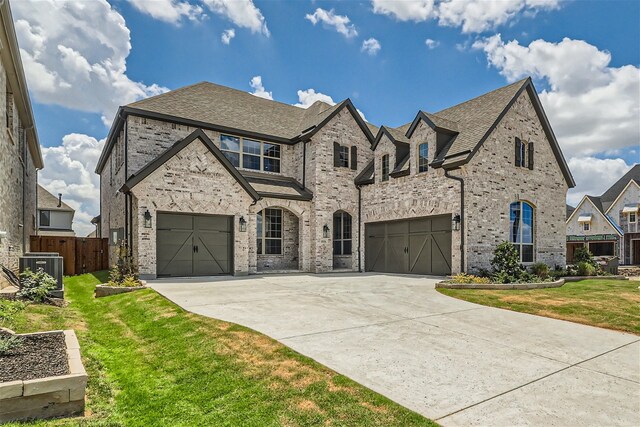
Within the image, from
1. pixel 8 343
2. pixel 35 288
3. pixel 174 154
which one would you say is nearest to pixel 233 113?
pixel 174 154

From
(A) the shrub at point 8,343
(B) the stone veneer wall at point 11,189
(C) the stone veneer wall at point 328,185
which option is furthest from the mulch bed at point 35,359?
(C) the stone veneer wall at point 328,185

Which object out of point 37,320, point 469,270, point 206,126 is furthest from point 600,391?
point 206,126

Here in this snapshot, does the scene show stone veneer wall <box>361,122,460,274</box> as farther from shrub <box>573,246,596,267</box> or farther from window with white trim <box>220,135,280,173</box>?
shrub <box>573,246,596,267</box>

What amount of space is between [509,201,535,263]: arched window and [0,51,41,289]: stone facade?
1800 centimetres

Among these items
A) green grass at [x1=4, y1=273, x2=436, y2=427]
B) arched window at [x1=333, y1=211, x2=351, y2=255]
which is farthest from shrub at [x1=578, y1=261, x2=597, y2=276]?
green grass at [x1=4, y1=273, x2=436, y2=427]

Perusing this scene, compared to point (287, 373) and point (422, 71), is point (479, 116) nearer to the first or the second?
point (422, 71)

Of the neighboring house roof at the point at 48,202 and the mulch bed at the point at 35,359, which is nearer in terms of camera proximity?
the mulch bed at the point at 35,359

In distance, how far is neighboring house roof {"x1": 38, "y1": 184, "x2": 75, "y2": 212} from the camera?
39.1 m

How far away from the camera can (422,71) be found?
50.2ft

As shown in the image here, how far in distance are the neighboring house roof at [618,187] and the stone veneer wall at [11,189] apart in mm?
46198

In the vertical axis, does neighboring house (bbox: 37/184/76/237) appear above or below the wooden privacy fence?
above

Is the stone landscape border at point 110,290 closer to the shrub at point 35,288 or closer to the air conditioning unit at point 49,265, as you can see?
the air conditioning unit at point 49,265

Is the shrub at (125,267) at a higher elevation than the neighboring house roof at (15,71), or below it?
below

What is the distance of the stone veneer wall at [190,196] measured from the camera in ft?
43.5
